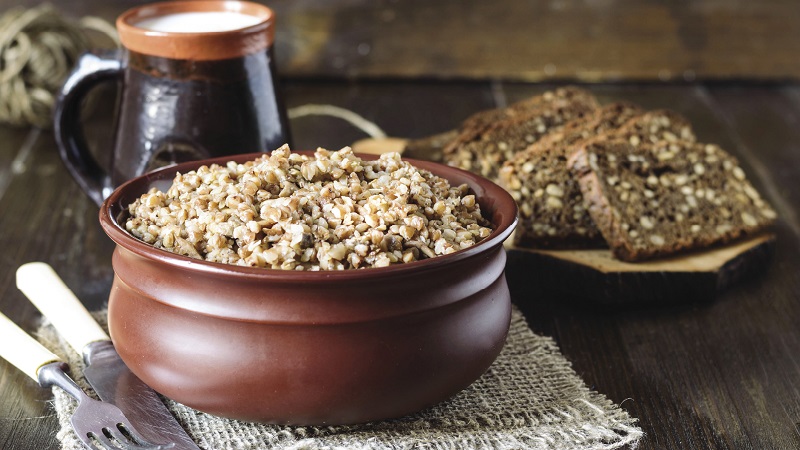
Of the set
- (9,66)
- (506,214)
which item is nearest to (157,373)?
(506,214)

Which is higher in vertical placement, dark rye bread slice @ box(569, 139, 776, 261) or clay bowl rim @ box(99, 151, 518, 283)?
clay bowl rim @ box(99, 151, 518, 283)

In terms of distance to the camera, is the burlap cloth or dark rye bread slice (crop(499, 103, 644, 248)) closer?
the burlap cloth

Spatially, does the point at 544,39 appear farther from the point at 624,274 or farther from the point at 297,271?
the point at 297,271

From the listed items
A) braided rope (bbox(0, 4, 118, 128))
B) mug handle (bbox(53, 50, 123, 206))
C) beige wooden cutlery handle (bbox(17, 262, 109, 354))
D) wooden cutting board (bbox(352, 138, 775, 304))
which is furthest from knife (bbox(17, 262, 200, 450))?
braided rope (bbox(0, 4, 118, 128))

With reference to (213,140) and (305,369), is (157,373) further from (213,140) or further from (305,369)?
(213,140)

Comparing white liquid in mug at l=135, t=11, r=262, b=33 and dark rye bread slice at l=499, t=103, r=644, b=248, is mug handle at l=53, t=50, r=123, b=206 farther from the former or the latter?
dark rye bread slice at l=499, t=103, r=644, b=248

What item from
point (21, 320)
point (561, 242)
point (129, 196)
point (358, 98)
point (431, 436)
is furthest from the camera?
point (358, 98)

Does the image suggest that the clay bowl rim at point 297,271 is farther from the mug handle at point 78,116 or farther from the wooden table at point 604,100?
the mug handle at point 78,116
